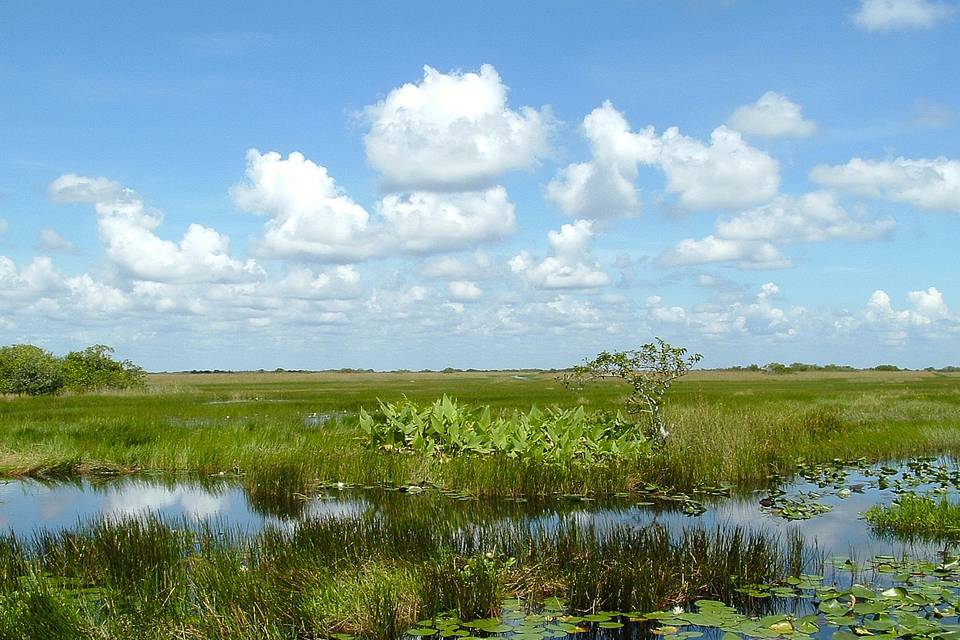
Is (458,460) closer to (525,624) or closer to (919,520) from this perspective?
(919,520)

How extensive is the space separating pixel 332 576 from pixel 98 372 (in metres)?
48.6

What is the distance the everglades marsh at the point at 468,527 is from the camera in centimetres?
642

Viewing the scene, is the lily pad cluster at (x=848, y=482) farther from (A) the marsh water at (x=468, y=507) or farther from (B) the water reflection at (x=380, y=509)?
(B) the water reflection at (x=380, y=509)

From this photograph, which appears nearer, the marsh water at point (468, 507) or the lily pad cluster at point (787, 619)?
the lily pad cluster at point (787, 619)

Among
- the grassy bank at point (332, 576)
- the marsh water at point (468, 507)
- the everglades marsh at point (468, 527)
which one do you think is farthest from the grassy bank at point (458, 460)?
the grassy bank at point (332, 576)

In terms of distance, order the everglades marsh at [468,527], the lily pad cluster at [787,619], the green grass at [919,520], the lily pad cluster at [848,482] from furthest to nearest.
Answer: the lily pad cluster at [848,482]
the green grass at [919,520]
the everglades marsh at [468,527]
the lily pad cluster at [787,619]

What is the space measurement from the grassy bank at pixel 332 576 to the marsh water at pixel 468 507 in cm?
127

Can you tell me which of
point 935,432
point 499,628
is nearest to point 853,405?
point 935,432

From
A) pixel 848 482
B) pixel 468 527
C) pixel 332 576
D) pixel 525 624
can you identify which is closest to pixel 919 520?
pixel 848 482

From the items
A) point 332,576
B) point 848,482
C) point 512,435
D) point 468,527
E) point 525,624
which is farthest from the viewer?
point 512,435

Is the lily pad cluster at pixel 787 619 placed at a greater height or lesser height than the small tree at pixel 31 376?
lesser

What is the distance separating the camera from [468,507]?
1203 centimetres

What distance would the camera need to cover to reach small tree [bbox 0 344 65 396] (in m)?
44.3

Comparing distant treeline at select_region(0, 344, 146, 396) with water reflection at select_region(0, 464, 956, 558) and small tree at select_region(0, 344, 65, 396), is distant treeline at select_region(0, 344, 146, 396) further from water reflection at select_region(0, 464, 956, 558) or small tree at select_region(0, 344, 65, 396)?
water reflection at select_region(0, 464, 956, 558)
